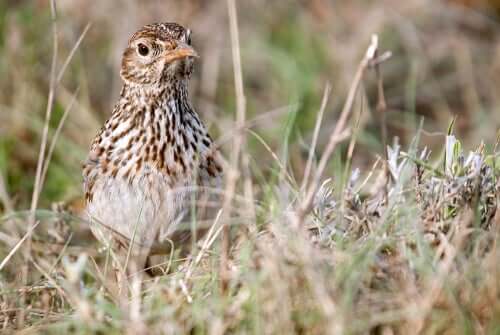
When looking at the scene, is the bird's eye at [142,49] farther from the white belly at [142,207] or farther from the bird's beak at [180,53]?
the white belly at [142,207]

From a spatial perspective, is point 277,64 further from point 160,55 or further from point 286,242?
point 286,242

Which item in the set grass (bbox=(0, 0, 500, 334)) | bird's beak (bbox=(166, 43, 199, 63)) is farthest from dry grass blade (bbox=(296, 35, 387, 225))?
bird's beak (bbox=(166, 43, 199, 63))

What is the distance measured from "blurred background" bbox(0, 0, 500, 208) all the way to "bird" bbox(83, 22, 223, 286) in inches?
78.4

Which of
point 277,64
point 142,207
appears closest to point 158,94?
point 142,207

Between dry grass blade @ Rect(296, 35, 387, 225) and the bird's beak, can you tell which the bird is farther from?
dry grass blade @ Rect(296, 35, 387, 225)

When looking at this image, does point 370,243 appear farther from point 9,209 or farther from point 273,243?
point 9,209

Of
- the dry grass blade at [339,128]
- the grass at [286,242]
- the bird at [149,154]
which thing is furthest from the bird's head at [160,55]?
the dry grass blade at [339,128]

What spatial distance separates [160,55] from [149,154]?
1.79 ft

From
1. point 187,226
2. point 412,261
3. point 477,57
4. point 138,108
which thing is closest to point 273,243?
point 412,261

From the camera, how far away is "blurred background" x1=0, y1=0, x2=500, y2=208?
25.8 feet

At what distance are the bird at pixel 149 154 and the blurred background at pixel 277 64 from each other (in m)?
1.99

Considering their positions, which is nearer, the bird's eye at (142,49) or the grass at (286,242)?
the grass at (286,242)

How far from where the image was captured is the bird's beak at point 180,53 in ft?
17.5

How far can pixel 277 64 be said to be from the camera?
347 inches
